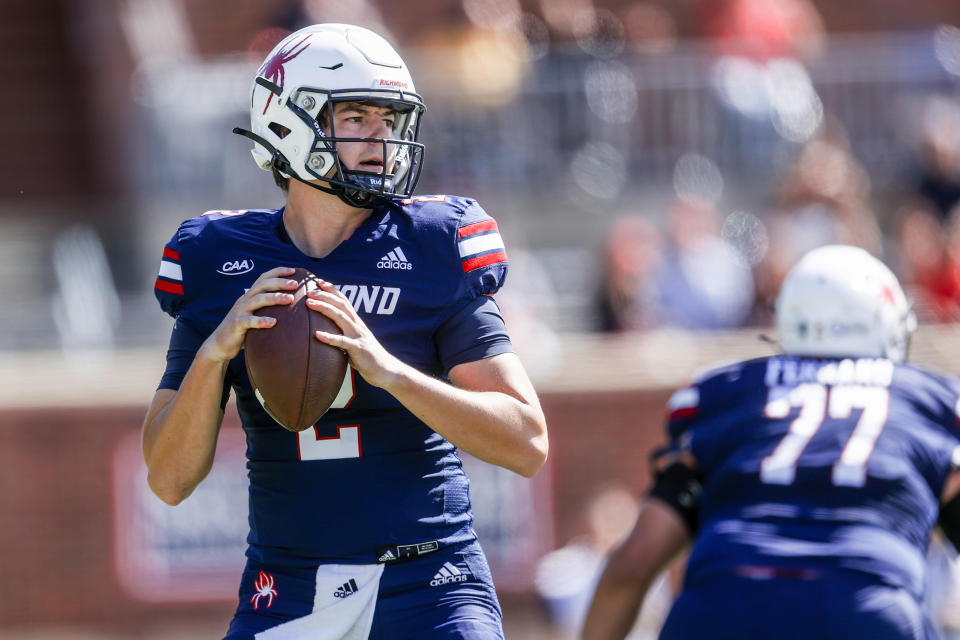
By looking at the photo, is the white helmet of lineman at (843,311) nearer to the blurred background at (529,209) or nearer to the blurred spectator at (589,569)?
the blurred background at (529,209)

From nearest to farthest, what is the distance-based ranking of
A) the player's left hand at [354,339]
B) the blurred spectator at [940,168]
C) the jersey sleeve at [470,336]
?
1. the player's left hand at [354,339]
2. the jersey sleeve at [470,336]
3. the blurred spectator at [940,168]

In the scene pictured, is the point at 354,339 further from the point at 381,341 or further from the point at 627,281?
the point at 627,281

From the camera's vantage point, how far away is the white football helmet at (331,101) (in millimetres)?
3217

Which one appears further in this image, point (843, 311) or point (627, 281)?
point (627, 281)

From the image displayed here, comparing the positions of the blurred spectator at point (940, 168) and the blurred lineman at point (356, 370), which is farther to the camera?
the blurred spectator at point (940, 168)

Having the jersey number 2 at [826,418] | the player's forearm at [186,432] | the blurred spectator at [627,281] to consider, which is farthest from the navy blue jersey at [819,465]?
the blurred spectator at [627,281]

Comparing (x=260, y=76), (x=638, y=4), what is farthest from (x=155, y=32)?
(x=260, y=76)

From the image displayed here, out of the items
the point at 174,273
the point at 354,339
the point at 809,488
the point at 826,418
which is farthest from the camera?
the point at 826,418

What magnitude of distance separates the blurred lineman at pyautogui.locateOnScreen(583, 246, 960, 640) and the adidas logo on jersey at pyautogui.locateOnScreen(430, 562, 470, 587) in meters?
0.62

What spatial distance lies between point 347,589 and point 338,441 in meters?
0.32

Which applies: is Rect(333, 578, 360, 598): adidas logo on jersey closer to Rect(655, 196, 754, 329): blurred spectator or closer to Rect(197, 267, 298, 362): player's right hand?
Rect(197, 267, 298, 362): player's right hand

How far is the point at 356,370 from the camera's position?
309cm

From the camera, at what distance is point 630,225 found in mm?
9094

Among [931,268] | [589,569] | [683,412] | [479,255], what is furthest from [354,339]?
[931,268]
